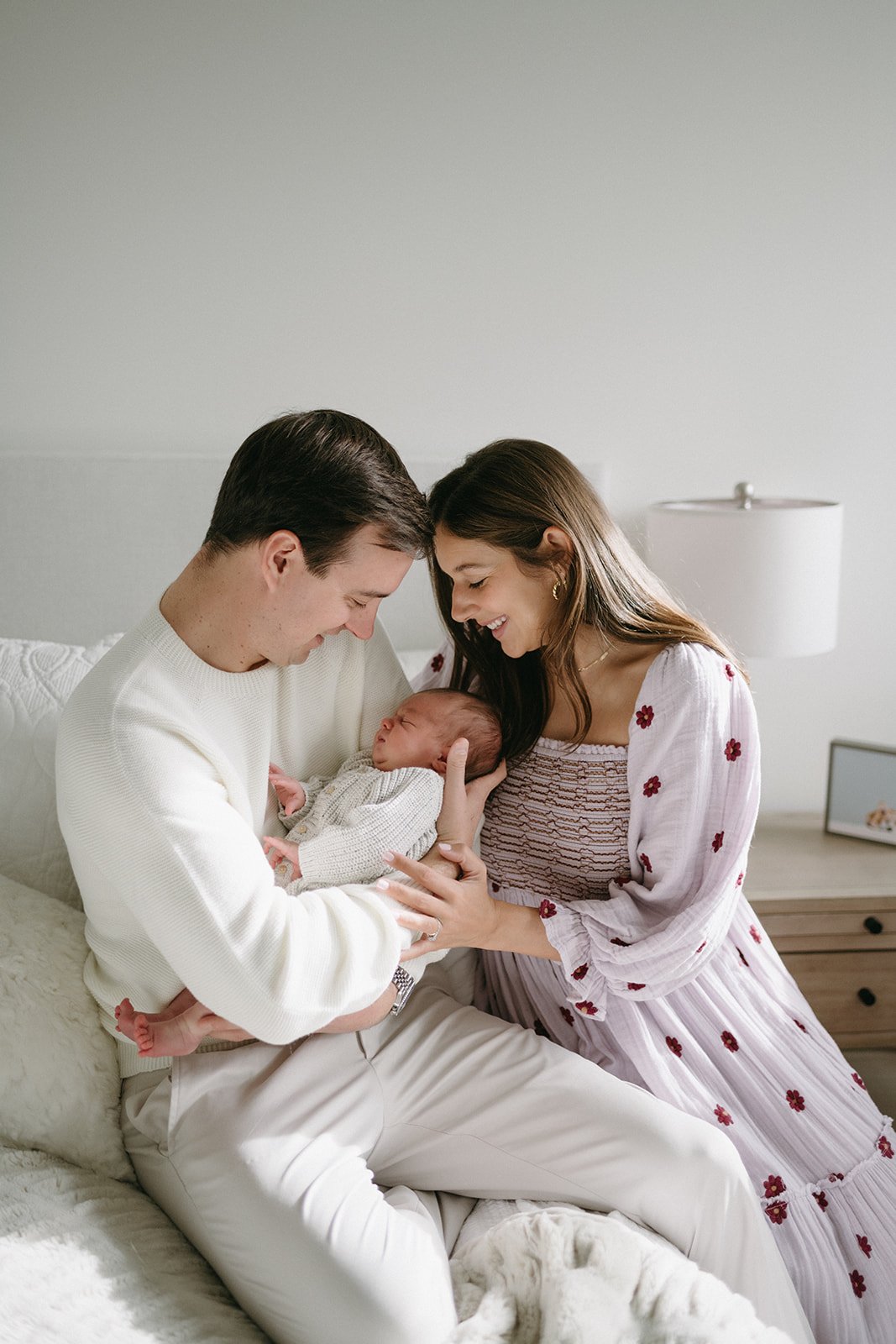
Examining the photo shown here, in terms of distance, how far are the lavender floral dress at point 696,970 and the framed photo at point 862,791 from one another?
801mm

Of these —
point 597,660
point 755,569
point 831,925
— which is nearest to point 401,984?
point 597,660

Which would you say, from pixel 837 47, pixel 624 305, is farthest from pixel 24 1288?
pixel 837 47

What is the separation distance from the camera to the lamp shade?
2127 mm

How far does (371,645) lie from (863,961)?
1.22 m

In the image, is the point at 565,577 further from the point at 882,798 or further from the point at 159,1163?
the point at 882,798

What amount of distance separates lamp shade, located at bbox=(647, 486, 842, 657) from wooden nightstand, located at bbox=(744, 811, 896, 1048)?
0.44 m

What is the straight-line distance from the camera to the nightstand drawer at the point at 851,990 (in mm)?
2104

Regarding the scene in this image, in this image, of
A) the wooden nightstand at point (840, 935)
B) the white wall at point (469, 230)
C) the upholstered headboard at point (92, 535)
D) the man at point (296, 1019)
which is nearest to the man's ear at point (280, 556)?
the man at point (296, 1019)

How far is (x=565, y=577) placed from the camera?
1462 mm

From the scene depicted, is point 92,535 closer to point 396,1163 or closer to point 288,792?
point 288,792

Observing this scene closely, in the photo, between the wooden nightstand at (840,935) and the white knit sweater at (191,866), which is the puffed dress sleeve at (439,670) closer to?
the white knit sweater at (191,866)

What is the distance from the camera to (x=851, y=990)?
2125 millimetres

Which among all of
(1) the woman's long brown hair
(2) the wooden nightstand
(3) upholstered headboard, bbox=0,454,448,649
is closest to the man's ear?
(1) the woman's long brown hair

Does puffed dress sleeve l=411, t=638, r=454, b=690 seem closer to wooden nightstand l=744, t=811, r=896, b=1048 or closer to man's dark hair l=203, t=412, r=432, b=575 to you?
man's dark hair l=203, t=412, r=432, b=575
